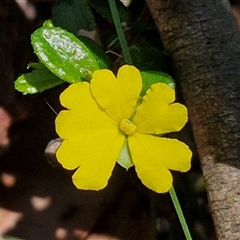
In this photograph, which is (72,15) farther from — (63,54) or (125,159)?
(125,159)

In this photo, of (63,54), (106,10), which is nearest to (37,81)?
(63,54)

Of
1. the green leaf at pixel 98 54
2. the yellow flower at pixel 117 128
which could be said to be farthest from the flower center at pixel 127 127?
the green leaf at pixel 98 54

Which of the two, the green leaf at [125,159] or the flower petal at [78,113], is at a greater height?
the flower petal at [78,113]

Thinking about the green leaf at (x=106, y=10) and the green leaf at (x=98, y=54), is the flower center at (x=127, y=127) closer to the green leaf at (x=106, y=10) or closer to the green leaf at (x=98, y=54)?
the green leaf at (x=98, y=54)

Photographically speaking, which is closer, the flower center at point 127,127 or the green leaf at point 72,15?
the flower center at point 127,127

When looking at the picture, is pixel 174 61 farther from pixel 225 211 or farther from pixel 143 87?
pixel 225 211

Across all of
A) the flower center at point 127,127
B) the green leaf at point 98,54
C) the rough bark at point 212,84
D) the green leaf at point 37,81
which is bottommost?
the rough bark at point 212,84

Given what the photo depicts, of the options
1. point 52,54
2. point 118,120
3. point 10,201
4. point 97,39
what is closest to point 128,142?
point 118,120
